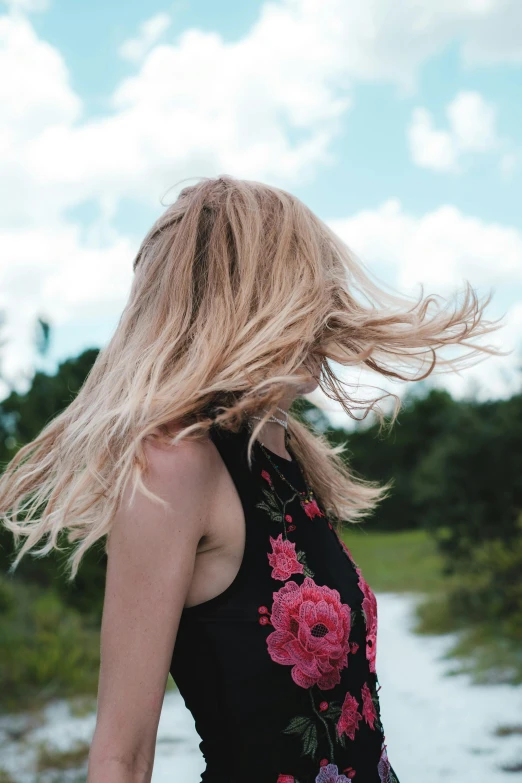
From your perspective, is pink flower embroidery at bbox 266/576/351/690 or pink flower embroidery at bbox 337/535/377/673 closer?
pink flower embroidery at bbox 266/576/351/690

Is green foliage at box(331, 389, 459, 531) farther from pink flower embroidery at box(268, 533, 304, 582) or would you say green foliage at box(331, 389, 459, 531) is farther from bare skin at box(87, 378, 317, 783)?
bare skin at box(87, 378, 317, 783)

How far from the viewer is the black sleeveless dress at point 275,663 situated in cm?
136

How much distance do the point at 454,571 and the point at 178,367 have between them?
742 cm

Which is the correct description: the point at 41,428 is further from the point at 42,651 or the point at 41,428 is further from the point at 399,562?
the point at 399,562

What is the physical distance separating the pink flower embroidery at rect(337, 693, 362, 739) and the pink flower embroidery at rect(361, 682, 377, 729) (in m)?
0.03

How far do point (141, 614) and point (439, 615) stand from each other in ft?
22.6

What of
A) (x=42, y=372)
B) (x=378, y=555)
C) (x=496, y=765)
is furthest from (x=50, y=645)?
(x=378, y=555)

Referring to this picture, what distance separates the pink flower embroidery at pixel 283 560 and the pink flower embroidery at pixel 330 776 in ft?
1.19

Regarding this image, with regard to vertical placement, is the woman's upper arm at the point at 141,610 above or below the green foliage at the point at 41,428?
below

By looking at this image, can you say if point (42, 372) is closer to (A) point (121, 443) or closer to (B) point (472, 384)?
(B) point (472, 384)

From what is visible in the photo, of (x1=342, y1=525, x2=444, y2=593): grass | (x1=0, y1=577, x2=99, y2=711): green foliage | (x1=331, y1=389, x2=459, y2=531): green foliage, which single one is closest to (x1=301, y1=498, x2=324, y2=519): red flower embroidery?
(x1=0, y1=577, x2=99, y2=711): green foliage

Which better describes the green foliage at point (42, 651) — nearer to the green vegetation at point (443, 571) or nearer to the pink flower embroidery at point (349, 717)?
the green vegetation at point (443, 571)

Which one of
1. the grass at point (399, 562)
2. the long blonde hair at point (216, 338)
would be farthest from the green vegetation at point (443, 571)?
the long blonde hair at point (216, 338)

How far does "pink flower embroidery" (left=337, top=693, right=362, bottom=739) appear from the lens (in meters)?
1.45
